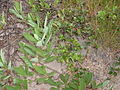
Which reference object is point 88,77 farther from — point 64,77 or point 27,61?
Answer: point 27,61

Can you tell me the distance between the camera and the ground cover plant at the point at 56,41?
2.18m

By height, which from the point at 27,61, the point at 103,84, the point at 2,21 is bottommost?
the point at 103,84

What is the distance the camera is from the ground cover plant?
7.14 ft

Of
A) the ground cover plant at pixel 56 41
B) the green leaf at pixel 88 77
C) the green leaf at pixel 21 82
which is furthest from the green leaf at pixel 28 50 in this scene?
the green leaf at pixel 88 77

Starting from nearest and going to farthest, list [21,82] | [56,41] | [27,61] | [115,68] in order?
[21,82] → [27,61] → [115,68] → [56,41]

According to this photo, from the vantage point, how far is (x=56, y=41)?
262cm

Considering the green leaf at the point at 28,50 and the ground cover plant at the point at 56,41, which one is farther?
the green leaf at the point at 28,50

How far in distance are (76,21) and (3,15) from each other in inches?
29.4

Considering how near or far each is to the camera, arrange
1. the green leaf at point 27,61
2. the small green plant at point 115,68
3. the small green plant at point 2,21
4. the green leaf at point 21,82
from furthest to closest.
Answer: the small green plant at point 2,21, the small green plant at point 115,68, the green leaf at point 27,61, the green leaf at point 21,82

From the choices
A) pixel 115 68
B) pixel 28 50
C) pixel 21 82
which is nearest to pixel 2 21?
pixel 28 50

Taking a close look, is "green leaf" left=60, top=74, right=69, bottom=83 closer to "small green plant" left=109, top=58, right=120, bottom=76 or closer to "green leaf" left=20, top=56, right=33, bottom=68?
"green leaf" left=20, top=56, right=33, bottom=68

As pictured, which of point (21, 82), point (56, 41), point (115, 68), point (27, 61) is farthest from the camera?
point (56, 41)

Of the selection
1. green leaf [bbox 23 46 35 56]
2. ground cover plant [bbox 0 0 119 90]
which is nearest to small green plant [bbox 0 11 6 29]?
ground cover plant [bbox 0 0 119 90]

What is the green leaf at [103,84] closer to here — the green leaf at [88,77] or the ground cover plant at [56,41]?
the ground cover plant at [56,41]
